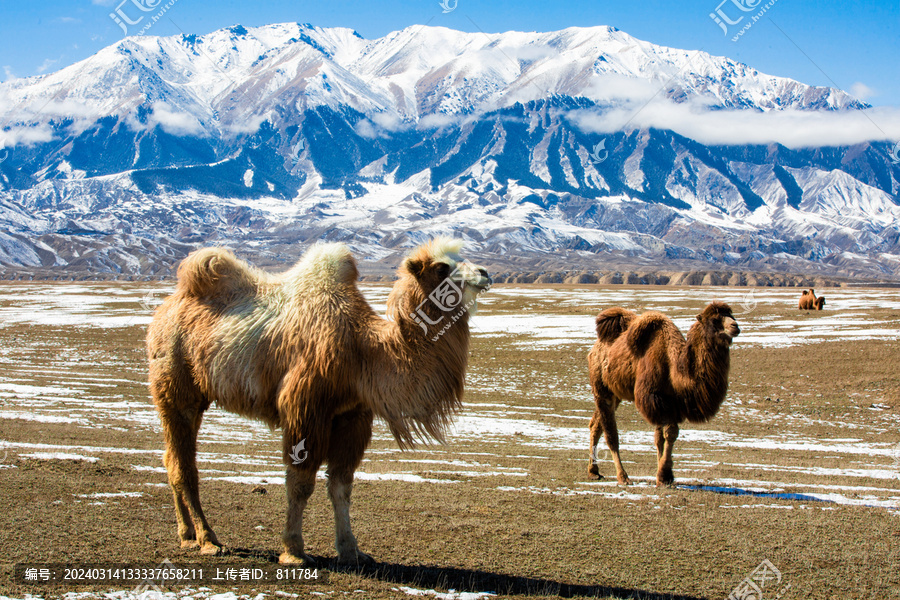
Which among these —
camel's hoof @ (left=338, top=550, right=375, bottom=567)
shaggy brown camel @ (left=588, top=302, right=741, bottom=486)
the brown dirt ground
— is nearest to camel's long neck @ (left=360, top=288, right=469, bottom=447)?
camel's hoof @ (left=338, top=550, right=375, bottom=567)

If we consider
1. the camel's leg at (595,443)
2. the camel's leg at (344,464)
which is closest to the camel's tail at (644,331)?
the camel's leg at (595,443)

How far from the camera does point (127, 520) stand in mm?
7434

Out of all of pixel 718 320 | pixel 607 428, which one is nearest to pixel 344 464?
pixel 607 428

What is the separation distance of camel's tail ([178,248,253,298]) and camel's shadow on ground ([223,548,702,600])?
2.78m

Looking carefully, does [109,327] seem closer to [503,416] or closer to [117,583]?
[503,416]

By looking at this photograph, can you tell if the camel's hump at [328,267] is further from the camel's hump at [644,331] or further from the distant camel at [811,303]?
the distant camel at [811,303]

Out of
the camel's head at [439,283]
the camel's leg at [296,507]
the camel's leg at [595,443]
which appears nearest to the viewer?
the camel's leg at [296,507]

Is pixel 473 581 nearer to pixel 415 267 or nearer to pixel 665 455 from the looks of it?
pixel 415 267

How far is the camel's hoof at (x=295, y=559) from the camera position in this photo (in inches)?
243

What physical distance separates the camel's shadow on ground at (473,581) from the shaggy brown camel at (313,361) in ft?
0.83

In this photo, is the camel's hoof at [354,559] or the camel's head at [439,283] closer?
the camel's head at [439,283]

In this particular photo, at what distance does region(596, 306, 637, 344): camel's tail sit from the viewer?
13.0 meters

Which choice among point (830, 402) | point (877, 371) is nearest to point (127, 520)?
point (830, 402)

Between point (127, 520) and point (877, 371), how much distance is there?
26.4 m
